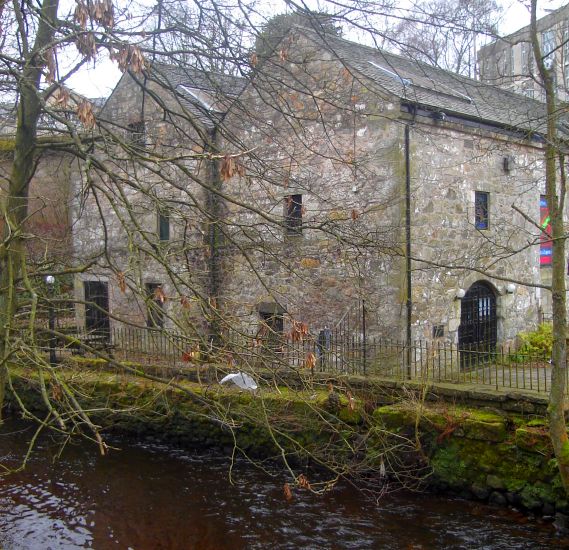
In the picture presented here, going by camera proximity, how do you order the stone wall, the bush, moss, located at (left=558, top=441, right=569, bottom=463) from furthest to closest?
the bush
the stone wall
moss, located at (left=558, top=441, right=569, bottom=463)

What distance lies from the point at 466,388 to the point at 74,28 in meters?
7.78

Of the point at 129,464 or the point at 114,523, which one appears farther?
the point at 129,464

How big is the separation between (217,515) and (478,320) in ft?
26.0

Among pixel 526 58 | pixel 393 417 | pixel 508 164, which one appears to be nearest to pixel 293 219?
pixel 393 417

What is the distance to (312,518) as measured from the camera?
29.4 ft

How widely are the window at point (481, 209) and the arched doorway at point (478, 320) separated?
1350 mm

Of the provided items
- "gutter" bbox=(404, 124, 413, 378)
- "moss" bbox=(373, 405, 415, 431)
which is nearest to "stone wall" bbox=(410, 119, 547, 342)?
"gutter" bbox=(404, 124, 413, 378)

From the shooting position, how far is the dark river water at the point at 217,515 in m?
8.31

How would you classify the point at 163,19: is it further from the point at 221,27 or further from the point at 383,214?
the point at 383,214

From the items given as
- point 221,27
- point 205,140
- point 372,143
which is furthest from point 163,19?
point 372,143

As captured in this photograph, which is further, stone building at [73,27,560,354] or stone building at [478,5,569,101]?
stone building at [73,27,560,354]

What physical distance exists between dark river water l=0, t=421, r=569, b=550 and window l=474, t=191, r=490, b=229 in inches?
268

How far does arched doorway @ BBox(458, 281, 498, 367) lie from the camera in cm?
Answer: 1385

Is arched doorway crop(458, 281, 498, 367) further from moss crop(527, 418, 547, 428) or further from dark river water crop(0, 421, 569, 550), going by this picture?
dark river water crop(0, 421, 569, 550)
